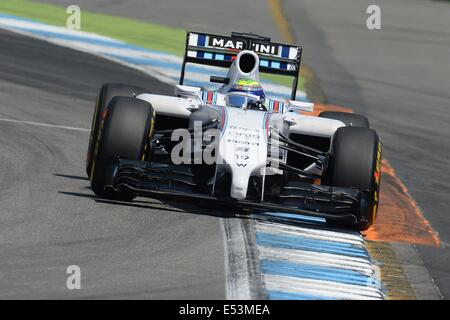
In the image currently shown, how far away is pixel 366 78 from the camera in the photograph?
2327cm

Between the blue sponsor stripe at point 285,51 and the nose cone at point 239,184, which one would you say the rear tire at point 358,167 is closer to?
the nose cone at point 239,184

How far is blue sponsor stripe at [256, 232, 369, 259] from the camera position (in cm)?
966

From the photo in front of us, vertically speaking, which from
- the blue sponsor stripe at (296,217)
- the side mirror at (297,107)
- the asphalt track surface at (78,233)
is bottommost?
the blue sponsor stripe at (296,217)

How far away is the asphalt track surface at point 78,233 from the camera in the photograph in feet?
25.5

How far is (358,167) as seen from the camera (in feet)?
34.5

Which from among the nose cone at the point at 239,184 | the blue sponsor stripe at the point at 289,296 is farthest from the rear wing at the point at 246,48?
the blue sponsor stripe at the point at 289,296

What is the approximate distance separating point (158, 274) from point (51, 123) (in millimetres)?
6477

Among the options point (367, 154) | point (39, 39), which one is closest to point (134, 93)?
point (367, 154)

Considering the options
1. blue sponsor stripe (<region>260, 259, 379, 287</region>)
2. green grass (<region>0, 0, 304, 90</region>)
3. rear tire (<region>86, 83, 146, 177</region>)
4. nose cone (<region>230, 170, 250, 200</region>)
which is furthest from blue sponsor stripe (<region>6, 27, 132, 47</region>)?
blue sponsor stripe (<region>260, 259, 379, 287</region>)

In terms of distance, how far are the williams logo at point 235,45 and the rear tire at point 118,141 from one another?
237 centimetres

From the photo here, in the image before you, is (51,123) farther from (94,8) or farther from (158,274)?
(94,8)

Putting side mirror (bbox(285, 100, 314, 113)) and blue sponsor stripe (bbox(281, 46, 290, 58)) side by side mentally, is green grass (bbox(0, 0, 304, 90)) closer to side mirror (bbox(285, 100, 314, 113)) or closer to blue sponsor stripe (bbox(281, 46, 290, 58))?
blue sponsor stripe (bbox(281, 46, 290, 58))

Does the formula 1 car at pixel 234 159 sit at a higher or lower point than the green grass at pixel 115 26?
lower

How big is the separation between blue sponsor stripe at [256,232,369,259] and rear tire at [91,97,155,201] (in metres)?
1.29
